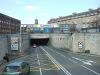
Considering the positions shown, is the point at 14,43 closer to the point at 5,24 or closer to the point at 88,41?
the point at 88,41

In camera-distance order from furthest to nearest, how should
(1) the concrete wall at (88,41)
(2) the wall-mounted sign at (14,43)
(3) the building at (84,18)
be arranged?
(3) the building at (84,18), (1) the concrete wall at (88,41), (2) the wall-mounted sign at (14,43)

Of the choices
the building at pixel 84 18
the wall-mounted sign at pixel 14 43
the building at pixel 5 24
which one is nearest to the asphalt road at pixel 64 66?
the wall-mounted sign at pixel 14 43

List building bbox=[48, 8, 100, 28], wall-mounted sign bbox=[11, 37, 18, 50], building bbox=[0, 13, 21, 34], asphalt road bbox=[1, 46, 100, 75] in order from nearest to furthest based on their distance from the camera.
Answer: asphalt road bbox=[1, 46, 100, 75] → wall-mounted sign bbox=[11, 37, 18, 50] → building bbox=[0, 13, 21, 34] → building bbox=[48, 8, 100, 28]

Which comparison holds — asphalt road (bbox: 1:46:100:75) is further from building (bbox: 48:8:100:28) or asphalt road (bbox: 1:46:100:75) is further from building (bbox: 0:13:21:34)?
building (bbox: 48:8:100:28)

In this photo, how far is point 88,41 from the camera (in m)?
66.1

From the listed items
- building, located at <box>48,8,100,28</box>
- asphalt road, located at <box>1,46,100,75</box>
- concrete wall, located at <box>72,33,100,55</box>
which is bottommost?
asphalt road, located at <box>1,46,100,75</box>

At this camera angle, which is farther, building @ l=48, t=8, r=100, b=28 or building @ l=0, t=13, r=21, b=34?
building @ l=48, t=8, r=100, b=28

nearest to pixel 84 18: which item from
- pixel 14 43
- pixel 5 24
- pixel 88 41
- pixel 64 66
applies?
pixel 5 24

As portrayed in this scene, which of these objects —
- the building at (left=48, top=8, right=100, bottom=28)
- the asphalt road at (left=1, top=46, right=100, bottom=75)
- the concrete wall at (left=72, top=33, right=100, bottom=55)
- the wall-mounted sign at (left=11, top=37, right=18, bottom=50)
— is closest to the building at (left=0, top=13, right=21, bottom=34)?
the wall-mounted sign at (left=11, top=37, right=18, bottom=50)

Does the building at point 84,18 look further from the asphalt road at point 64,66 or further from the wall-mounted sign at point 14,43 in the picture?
the asphalt road at point 64,66

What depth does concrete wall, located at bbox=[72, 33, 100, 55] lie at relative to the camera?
6028 cm

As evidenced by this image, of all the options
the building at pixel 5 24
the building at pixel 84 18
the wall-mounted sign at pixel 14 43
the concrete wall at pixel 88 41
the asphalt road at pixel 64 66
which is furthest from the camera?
the building at pixel 84 18

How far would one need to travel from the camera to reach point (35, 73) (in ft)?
96.7

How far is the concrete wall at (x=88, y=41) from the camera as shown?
6028 cm
